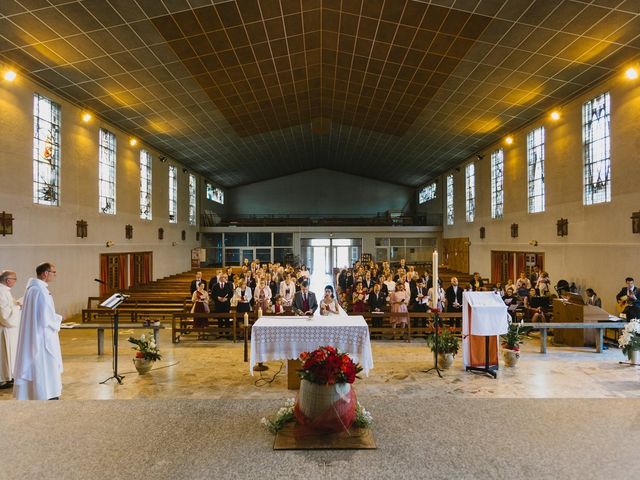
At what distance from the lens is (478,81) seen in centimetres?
1135

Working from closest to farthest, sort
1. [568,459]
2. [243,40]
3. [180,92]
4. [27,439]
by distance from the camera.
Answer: [568,459] → [27,439] → [243,40] → [180,92]

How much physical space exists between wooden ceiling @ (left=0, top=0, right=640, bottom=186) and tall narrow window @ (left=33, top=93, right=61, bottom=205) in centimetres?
57

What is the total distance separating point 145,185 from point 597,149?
1451 cm

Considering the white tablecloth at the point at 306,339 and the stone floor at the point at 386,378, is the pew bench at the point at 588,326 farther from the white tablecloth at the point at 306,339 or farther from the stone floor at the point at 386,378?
the white tablecloth at the point at 306,339

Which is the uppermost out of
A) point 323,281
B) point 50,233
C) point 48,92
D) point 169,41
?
point 169,41

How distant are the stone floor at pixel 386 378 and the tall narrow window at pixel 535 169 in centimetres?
667

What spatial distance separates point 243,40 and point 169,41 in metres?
1.66

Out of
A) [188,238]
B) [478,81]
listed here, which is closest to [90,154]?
[188,238]

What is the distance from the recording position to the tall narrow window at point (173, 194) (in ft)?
62.5

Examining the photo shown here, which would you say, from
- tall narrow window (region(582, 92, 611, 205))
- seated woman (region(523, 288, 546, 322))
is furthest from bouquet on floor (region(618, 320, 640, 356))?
tall narrow window (region(582, 92, 611, 205))

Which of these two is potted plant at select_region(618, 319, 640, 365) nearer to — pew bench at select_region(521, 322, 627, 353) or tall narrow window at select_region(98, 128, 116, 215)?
pew bench at select_region(521, 322, 627, 353)

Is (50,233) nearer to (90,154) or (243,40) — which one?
(90,154)

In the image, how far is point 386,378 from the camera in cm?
607

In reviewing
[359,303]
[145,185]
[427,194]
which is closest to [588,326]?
[359,303]
